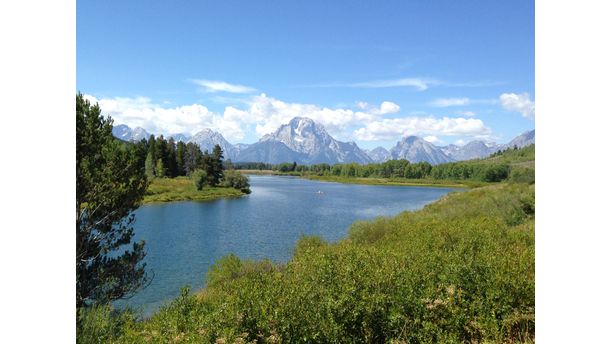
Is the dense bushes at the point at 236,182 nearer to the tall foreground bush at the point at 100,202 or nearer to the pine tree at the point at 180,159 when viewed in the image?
the pine tree at the point at 180,159

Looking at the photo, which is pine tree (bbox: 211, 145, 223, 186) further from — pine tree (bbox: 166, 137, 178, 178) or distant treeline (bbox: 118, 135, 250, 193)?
pine tree (bbox: 166, 137, 178, 178)

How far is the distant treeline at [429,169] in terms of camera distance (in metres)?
67.0

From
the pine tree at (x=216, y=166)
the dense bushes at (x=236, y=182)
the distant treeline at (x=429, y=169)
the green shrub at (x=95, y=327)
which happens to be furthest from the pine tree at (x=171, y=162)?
the green shrub at (x=95, y=327)

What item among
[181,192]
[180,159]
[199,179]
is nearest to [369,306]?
[181,192]

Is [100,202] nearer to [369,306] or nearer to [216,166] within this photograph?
[369,306]

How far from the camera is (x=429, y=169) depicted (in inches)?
3723

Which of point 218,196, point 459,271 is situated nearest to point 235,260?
point 459,271

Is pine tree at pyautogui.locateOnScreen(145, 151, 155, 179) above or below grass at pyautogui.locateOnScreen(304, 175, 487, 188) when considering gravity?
above

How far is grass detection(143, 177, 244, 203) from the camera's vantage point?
42156 mm

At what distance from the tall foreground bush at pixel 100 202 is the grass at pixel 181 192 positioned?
105 ft

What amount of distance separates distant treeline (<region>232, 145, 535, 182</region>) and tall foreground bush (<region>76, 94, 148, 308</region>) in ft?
195

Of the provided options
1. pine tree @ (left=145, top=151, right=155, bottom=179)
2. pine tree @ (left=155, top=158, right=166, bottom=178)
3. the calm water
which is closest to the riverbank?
the calm water
